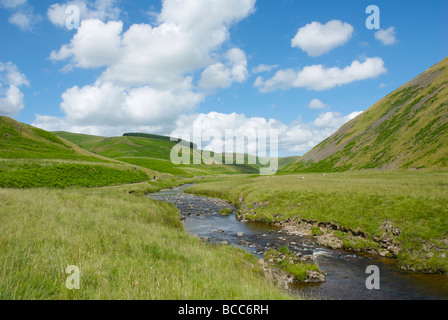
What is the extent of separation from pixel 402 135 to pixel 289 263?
275 feet

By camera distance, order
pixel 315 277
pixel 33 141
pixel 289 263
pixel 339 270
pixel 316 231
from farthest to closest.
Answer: pixel 33 141 < pixel 316 231 < pixel 339 270 < pixel 289 263 < pixel 315 277

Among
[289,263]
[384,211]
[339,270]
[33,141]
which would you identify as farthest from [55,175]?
[384,211]

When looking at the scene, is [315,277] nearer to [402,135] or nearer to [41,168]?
[41,168]

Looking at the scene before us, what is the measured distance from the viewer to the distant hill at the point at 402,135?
6047cm

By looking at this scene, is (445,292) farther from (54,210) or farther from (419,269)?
(54,210)

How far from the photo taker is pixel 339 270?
50.0 ft

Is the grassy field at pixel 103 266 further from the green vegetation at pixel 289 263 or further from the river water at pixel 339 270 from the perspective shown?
the river water at pixel 339 270

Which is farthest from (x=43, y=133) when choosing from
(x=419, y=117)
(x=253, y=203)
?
(x=419, y=117)

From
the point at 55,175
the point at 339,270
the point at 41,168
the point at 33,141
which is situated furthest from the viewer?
the point at 33,141

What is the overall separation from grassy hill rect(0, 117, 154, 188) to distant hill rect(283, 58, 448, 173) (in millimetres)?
76254

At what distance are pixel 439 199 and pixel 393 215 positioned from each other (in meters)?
3.86

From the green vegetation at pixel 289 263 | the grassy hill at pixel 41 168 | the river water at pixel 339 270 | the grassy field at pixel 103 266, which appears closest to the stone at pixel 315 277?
the green vegetation at pixel 289 263

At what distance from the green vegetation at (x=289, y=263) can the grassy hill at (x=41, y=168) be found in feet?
135

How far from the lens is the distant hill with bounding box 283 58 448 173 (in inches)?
2381
